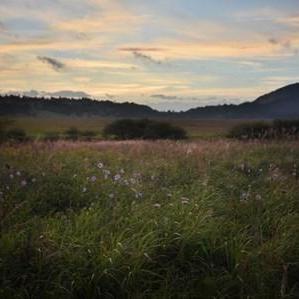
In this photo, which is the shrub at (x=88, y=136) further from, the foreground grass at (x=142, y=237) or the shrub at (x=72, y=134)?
the foreground grass at (x=142, y=237)

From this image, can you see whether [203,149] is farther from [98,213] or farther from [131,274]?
[131,274]

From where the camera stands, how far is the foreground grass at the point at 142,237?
505cm

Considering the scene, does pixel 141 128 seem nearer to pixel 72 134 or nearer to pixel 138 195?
pixel 72 134

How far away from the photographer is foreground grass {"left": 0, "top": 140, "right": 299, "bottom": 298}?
5.05 meters

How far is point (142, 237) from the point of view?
5.72 metres

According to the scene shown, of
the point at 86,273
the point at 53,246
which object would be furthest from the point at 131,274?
the point at 53,246

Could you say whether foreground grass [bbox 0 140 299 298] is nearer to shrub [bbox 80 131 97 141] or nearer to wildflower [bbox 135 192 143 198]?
wildflower [bbox 135 192 143 198]

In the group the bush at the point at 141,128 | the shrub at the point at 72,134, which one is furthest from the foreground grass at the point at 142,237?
the bush at the point at 141,128

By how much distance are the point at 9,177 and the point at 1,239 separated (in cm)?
246

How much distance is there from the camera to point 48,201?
7.29m

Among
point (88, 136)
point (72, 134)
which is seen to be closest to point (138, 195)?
→ point (88, 136)

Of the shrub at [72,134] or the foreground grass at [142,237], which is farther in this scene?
the shrub at [72,134]

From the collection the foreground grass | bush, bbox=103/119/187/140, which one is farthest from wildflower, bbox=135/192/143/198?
bush, bbox=103/119/187/140

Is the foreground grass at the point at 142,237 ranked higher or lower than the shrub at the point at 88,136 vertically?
lower
